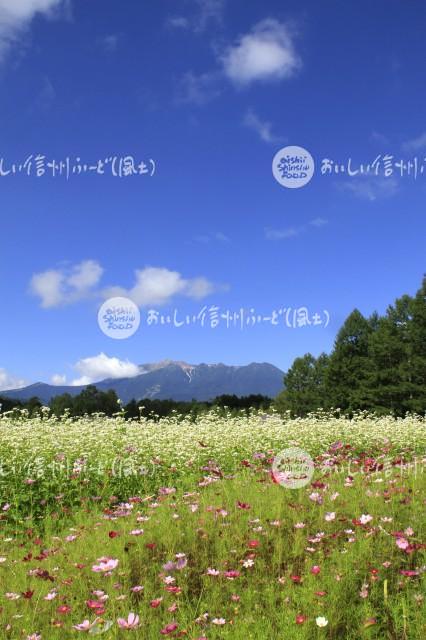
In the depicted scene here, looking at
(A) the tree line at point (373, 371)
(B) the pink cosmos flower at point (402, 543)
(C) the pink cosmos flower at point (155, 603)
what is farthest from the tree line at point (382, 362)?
(C) the pink cosmos flower at point (155, 603)

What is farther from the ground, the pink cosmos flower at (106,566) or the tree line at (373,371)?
the tree line at (373,371)

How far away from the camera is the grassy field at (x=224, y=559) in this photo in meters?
4.44

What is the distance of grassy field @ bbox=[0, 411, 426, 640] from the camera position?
175 inches

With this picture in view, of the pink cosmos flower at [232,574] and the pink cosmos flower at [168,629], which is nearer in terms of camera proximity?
the pink cosmos flower at [168,629]

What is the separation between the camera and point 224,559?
17.7 feet

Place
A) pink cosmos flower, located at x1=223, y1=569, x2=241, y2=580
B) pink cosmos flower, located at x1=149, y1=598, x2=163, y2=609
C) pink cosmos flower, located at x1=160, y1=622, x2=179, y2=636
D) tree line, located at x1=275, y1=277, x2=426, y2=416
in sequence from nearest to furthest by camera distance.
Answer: pink cosmos flower, located at x1=160, y1=622, x2=179, y2=636, pink cosmos flower, located at x1=149, y1=598, x2=163, y2=609, pink cosmos flower, located at x1=223, y1=569, x2=241, y2=580, tree line, located at x1=275, y1=277, x2=426, y2=416

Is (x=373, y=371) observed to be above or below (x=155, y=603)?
above

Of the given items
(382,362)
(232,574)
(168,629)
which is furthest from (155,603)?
(382,362)

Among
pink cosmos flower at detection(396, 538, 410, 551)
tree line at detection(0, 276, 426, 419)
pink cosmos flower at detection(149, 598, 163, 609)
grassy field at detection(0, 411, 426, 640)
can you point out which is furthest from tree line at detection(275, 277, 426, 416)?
pink cosmos flower at detection(149, 598, 163, 609)

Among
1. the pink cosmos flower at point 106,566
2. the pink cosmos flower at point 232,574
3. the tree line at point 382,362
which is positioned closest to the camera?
the pink cosmos flower at point 232,574

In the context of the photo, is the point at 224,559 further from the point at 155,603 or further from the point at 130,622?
the point at 130,622

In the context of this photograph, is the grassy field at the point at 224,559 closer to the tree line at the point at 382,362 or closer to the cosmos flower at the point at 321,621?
the cosmos flower at the point at 321,621

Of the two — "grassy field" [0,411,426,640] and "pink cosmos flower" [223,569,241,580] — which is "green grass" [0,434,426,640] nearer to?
"grassy field" [0,411,426,640]

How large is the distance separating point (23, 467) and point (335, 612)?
7606 millimetres
